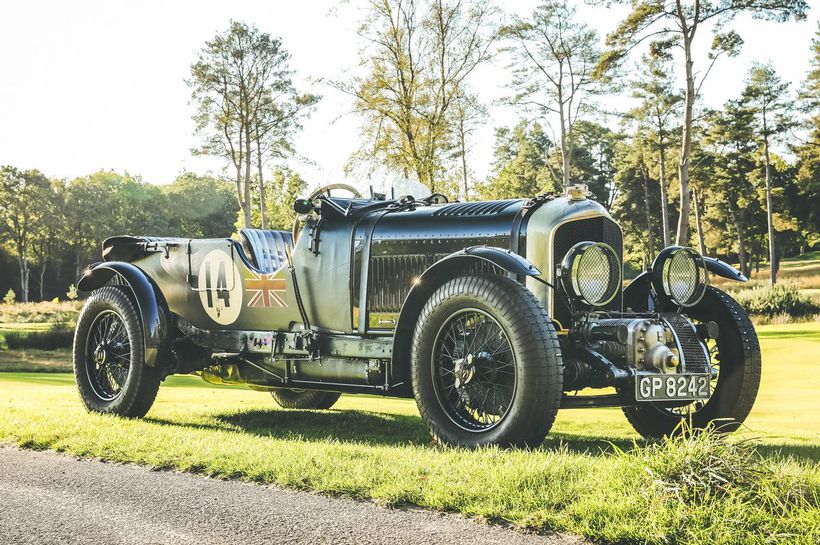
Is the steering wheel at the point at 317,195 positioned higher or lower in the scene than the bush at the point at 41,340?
higher

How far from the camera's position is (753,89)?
152 ft

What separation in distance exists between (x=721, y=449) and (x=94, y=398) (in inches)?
229

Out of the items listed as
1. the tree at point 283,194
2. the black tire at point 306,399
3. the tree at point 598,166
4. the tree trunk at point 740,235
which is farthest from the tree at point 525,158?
the black tire at point 306,399

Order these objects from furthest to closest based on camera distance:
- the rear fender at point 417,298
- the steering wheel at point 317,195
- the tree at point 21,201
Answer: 1. the tree at point 21,201
2. the steering wheel at point 317,195
3. the rear fender at point 417,298

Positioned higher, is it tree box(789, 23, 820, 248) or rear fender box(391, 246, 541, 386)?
tree box(789, 23, 820, 248)

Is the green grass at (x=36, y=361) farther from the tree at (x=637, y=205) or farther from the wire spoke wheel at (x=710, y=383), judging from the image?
the tree at (x=637, y=205)

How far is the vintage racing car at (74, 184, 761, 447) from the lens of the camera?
16.6 feet

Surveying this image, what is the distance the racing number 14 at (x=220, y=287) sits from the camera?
707 cm

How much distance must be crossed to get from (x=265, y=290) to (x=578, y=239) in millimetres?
2661

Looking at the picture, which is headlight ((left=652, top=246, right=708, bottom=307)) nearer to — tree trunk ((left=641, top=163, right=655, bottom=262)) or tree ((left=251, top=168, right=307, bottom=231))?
tree ((left=251, top=168, right=307, bottom=231))

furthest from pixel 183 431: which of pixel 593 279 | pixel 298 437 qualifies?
pixel 593 279

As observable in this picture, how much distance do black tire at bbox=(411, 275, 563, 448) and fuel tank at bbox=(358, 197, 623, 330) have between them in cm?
62

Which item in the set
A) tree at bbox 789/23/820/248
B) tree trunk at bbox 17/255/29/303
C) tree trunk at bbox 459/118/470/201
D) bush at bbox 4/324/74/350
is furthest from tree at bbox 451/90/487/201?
tree trunk at bbox 17/255/29/303

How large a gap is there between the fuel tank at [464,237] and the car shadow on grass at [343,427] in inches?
34.5
